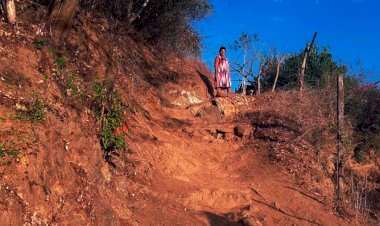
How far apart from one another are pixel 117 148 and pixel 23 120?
2260mm

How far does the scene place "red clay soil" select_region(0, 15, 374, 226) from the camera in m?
4.48

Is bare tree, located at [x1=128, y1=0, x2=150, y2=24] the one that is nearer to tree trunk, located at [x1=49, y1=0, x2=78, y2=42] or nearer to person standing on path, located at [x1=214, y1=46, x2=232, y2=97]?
person standing on path, located at [x1=214, y1=46, x2=232, y2=97]

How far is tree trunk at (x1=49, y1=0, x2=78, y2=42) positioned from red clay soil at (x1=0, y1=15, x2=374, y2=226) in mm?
424

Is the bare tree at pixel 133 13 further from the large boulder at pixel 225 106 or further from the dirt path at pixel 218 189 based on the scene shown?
the dirt path at pixel 218 189

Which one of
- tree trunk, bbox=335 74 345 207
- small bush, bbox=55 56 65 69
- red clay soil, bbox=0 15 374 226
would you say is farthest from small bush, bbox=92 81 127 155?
tree trunk, bbox=335 74 345 207

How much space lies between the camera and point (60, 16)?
696 centimetres

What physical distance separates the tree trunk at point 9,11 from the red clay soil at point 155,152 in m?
0.19

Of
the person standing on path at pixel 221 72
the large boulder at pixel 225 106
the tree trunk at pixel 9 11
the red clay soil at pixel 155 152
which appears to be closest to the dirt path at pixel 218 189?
the red clay soil at pixel 155 152

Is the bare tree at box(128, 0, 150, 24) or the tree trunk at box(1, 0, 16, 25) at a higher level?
the bare tree at box(128, 0, 150, 24)

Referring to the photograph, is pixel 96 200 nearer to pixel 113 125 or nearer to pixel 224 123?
pixel 113 125

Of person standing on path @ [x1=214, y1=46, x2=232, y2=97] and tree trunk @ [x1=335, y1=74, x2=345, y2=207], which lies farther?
person standing on path @ [x1=214, y1=46, x2=232, y2=97]

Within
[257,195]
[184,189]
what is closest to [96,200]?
[184,189]

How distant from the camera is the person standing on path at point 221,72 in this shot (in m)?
11.9

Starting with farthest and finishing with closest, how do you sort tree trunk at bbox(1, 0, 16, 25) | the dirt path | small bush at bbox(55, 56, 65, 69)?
the dirt path < small bush at bbox(55, 56, 65, 69) < tree trunk at bbox(1, 0, 16, 25)
